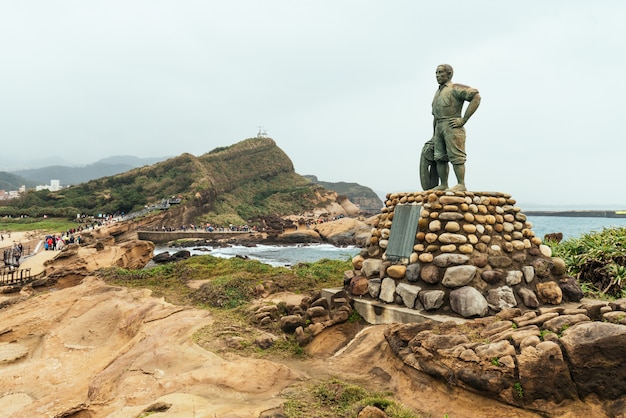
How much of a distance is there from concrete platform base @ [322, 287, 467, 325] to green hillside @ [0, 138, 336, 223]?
6049 cm

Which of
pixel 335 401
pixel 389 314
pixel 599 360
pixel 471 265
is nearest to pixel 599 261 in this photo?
pixel 471 265

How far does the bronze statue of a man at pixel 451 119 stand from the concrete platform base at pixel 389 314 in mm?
2574

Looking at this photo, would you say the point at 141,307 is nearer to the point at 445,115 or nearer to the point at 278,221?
the point at 445,115

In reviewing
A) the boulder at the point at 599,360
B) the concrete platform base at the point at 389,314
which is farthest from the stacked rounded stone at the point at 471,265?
the boulder at the point at 599,360

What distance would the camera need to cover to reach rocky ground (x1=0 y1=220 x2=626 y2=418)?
4324 millimetres

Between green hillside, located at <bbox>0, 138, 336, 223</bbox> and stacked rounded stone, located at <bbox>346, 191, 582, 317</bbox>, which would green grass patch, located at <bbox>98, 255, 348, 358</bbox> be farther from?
green hillside, located at <bbox>0, 138, 336, 223</bbox>

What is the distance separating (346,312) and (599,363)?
412 cm

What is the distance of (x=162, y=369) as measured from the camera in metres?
5.66

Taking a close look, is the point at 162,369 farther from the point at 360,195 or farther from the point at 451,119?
the point at 360,195

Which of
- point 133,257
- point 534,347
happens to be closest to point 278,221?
point 133,257

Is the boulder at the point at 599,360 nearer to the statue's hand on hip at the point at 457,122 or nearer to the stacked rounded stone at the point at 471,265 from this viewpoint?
the stacked rounded stone at the point at 471,265

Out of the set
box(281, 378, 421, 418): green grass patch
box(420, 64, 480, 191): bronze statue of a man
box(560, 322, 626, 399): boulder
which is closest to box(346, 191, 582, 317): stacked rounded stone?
box(420, 64, 480, 191): bronze statue of a man

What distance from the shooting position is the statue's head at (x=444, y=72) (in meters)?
7.78

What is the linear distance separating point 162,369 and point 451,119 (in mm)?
6723
